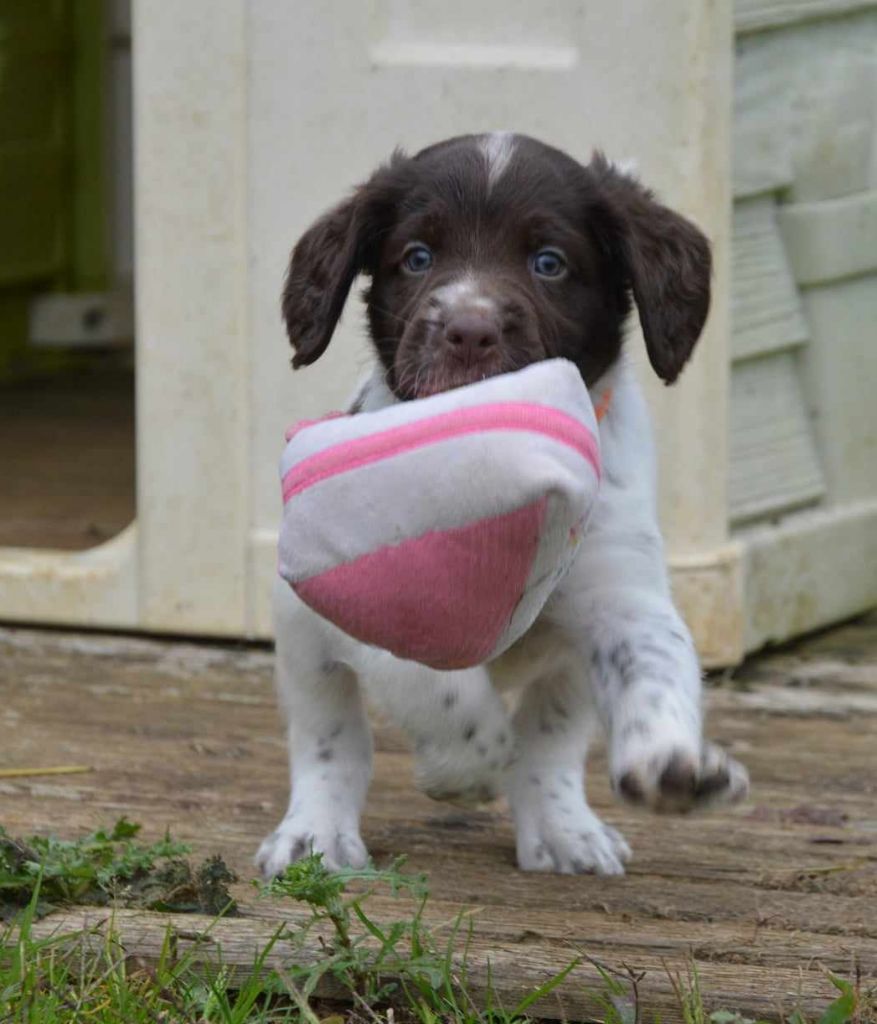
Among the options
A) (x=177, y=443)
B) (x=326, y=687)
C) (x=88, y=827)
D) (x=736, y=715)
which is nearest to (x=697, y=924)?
(x=326, y=687)

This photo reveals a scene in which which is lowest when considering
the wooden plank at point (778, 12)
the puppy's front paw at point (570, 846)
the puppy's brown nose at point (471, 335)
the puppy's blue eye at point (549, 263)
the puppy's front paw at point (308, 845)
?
the puppy's front paw at point (570, 846)

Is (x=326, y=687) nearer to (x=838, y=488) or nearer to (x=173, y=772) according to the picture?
(x=173, y=772)

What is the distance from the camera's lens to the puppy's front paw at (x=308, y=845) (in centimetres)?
339

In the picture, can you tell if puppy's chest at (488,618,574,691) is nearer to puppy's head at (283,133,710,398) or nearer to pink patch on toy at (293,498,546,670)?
puppy's head at (283,133,710,398)

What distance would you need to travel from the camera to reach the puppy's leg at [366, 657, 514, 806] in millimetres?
3193

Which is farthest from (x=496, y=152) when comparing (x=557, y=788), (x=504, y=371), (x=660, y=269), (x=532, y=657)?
(x=557, y=788)

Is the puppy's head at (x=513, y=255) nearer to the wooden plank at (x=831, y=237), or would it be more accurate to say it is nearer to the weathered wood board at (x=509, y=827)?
the weathered wood board at (x=509, y=827)

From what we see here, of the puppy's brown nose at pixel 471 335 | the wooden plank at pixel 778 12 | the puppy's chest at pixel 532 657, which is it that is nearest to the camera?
the puppy's brown nose at pixel 471 335

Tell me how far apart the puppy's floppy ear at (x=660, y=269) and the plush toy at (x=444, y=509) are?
2.25ft

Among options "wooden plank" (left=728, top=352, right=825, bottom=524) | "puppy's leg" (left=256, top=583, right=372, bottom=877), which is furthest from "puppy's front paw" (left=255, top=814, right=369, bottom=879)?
"wooden plank" (left=728, top=352, right=825, bottom=524)

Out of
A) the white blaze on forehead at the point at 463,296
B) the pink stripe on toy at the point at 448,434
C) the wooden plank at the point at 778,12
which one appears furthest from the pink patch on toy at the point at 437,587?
the wooden plank at the point at 778,12

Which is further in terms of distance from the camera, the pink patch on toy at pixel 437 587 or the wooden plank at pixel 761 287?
the wooden plank at pixel 761 287

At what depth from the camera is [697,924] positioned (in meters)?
3.06

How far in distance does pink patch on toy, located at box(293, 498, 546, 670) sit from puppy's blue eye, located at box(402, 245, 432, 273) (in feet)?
2.85
